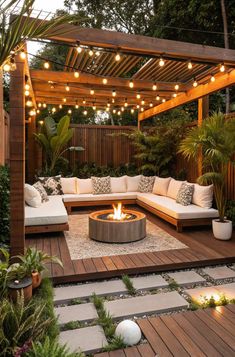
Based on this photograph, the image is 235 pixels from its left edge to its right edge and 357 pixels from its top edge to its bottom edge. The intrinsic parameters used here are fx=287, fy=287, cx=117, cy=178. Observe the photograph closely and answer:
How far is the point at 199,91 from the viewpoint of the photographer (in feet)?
20.2

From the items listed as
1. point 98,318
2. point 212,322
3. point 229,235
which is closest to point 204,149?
point 229,235

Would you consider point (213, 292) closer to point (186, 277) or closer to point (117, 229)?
point (186, 277)

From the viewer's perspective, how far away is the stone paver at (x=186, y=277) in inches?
140

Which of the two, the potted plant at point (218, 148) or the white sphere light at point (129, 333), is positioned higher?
the potted plant at point (218, 148)

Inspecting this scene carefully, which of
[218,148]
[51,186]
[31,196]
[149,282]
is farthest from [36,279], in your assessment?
[51,186]

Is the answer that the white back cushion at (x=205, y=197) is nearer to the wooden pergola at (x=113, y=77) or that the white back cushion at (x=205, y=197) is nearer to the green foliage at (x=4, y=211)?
the wooden pergola at (x=113, y=77)

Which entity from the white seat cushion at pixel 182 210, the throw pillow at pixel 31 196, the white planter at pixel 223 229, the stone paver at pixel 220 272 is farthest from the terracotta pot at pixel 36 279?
the white planter at pixel 223 229

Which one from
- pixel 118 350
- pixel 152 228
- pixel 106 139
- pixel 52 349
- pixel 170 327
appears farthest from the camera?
pixel 106 139

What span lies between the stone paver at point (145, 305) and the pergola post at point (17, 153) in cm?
150

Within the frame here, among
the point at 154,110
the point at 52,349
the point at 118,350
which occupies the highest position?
the point at 154,110

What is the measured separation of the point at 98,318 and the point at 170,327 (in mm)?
675

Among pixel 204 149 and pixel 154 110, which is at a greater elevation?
pixel 154 110

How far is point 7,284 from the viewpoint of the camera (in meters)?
2.81

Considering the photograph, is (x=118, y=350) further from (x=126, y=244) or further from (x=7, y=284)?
(x=126, y=244)
